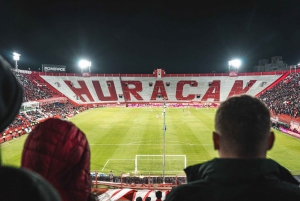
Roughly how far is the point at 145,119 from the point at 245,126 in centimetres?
3654

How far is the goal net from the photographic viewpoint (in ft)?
54.7

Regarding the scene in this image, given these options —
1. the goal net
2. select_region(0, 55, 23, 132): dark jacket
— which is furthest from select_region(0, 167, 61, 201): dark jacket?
the goal net

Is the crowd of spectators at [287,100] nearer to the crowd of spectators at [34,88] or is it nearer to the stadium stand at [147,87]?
the stadium stand at [147,87]

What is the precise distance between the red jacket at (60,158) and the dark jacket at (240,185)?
0.59 meters

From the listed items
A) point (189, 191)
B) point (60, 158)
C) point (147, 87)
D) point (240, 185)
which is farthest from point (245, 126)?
point (147, 87)

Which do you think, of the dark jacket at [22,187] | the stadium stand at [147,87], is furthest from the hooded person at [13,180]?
the stadium stand at [147,87]

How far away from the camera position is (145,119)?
37.8 m

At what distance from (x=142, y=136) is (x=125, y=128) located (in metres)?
5.07

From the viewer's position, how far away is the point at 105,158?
755 inches

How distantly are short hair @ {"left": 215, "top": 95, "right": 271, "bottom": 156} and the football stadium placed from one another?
1173 mm

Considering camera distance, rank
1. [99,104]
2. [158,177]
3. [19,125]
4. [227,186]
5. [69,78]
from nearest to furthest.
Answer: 1. [227,186]
2. [158,177]
3. [19,125]
4. [99,104]
5. [69,78]

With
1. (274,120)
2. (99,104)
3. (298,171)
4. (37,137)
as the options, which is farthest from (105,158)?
(99,104)

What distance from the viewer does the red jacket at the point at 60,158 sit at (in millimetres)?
1446

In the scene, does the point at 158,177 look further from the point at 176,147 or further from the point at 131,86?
the point at 131,86
